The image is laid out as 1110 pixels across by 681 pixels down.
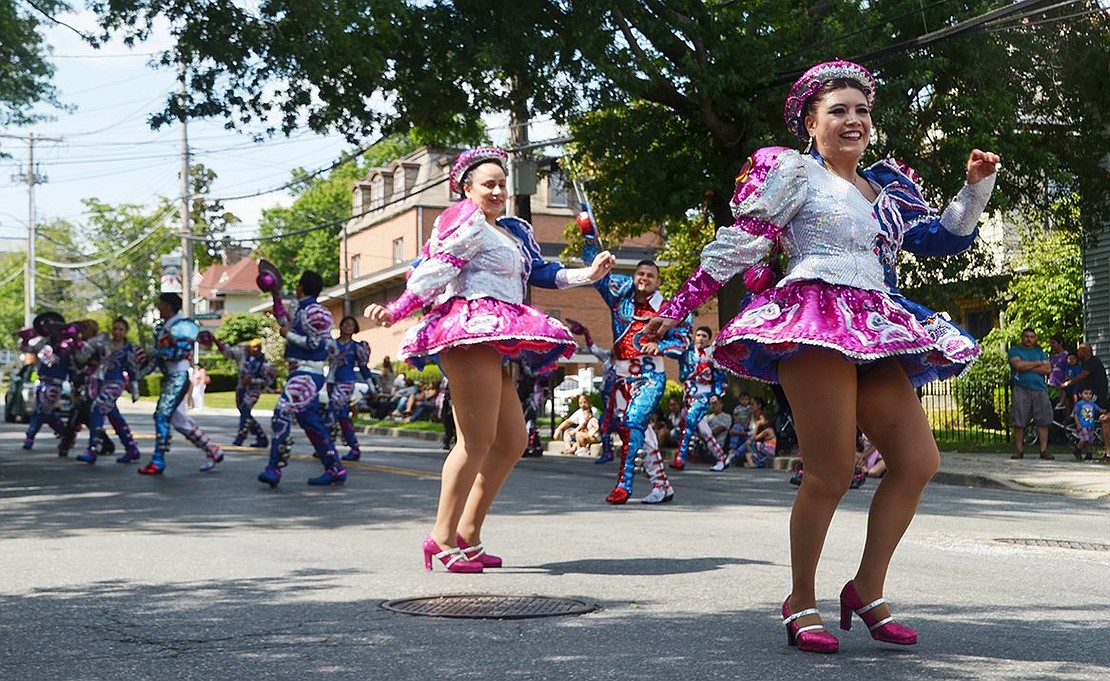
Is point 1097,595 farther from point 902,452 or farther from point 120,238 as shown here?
point 120,238

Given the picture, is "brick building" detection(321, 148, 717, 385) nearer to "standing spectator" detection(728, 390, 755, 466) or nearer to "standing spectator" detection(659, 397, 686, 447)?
"standing spectator" detection(659, 397, 686, 447)

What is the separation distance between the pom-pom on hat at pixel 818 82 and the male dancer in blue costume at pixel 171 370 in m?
10.3

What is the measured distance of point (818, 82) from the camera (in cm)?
547

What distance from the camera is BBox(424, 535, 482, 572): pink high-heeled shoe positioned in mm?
7477

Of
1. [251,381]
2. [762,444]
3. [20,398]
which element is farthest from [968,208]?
[20,398]

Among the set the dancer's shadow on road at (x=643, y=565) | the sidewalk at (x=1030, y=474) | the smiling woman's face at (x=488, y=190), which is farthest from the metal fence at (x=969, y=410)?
the smiling woman's face at (x=488, y=190)

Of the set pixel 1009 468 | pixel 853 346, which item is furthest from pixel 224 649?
pixel 1009 468

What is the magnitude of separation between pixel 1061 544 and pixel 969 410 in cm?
1759

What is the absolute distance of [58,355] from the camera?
18.4 m

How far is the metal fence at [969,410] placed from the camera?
25234mm

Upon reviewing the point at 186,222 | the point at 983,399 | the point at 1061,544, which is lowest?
the point at 1061,544

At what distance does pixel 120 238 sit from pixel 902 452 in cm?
8129

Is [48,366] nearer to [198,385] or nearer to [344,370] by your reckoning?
[344,370]

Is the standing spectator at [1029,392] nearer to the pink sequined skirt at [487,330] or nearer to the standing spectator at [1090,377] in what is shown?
the standing spectator at [1090,377]
